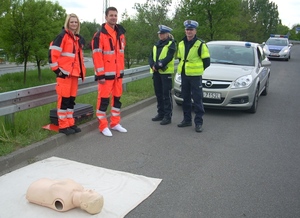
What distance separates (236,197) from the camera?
13.0 feet

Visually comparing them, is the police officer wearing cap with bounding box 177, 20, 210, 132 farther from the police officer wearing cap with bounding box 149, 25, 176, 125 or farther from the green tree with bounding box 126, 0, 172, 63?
the green tree with bounding box 126, 0, 172, 63

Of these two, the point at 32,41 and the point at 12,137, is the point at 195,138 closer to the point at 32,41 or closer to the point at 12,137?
the point at 12,137

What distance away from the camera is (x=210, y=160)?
511 cm

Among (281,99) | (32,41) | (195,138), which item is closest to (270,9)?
(32,41)

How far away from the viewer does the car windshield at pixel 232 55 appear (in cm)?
869

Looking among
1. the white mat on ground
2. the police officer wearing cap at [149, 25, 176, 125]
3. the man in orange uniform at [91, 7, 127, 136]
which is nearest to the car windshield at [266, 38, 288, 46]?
the police officer wearing cap at [149, 25, 176, 125]

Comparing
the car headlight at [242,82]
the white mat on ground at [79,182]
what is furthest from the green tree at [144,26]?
the white mat on ground at [79,182]

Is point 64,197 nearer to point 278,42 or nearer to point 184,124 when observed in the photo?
point 184,124

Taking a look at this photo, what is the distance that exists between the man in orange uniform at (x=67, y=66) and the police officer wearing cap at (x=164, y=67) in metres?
1.65

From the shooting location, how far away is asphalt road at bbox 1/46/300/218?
3.75 metres

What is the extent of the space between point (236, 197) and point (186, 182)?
0.65 meters

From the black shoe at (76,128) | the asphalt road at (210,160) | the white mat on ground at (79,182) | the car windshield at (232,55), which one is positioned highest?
the car windshield at (232,55)

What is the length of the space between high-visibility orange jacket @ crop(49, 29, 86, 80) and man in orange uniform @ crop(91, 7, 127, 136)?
0.32 metres

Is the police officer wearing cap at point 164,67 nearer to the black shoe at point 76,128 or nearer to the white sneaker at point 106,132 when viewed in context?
the white sneaker at point 106,132
